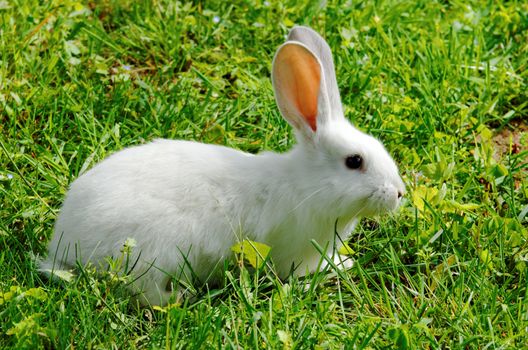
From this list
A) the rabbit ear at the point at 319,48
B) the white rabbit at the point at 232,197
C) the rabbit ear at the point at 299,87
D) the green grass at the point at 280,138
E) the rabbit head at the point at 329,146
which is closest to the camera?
the green grass at the point at 280,138

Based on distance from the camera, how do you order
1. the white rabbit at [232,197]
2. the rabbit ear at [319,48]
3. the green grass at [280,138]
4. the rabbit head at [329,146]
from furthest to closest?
the rabbit ear at [319,48]
the rabbit head at [329,146]
the white rabbit at [232,197]
the green grass at [280,138]

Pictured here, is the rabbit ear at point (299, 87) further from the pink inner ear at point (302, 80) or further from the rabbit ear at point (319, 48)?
the rabbit ear at point (319, 48)

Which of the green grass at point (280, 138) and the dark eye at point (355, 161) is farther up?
the dark eye at point (355, 161)

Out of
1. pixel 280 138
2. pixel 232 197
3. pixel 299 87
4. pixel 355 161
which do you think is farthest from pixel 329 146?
pixel 280 138

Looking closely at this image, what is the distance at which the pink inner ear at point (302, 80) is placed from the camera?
4348 mm

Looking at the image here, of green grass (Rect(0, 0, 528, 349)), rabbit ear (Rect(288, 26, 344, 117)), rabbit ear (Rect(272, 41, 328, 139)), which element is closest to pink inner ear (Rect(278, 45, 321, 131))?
rabbit ear (Rect(272, 41, 328, 139))

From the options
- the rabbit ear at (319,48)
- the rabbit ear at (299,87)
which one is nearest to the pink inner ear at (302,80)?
the rabbit ear at (299,87)

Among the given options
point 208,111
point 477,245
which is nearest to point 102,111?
point 208,111

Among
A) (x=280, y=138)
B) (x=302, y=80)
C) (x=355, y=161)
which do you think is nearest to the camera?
(x=355, y=161)

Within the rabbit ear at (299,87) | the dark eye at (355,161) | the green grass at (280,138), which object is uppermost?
the rabbit ear at (299,87)

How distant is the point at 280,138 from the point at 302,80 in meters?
0.86

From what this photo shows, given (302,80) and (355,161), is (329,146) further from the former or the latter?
(302,80)

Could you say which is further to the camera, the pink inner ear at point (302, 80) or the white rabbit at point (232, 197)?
the pink inner ear at point (302, 80)

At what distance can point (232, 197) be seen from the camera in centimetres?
432
